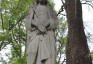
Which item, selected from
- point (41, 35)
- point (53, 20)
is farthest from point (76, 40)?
point (41, 35)

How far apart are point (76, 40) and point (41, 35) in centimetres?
750

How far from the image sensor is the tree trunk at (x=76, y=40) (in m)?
15.1

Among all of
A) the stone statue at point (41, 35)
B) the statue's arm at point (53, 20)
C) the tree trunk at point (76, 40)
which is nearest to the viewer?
the stone statue at point (41, 35)

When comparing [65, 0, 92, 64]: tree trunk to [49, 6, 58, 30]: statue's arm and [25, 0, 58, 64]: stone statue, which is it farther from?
[25, 0, 58, 64]: stone statue

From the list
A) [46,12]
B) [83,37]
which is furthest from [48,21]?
[83,37]

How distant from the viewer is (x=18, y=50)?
80.7ft

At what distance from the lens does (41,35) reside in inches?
322

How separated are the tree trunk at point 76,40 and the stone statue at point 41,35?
6.61 meters

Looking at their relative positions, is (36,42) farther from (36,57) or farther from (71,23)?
(71,23)

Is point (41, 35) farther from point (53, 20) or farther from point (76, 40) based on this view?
point (76, 40)

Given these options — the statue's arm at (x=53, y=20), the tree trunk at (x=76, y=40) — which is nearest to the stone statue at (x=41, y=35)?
the statue's arm at (x=53, y=20)

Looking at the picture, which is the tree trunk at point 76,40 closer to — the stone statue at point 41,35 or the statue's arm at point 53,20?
the statue's arm at point 53,20

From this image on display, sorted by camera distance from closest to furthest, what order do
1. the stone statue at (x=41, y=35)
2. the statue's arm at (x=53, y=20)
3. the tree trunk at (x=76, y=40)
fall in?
the stone statue at (x=41, y=35)
the statue's arm at (x=53, y=20)
the tree trunk at (x=76, y=40)

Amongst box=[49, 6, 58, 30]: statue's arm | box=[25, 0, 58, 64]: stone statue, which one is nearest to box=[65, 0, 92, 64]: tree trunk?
box=[49, 6, 58, 30]: statue's arm
